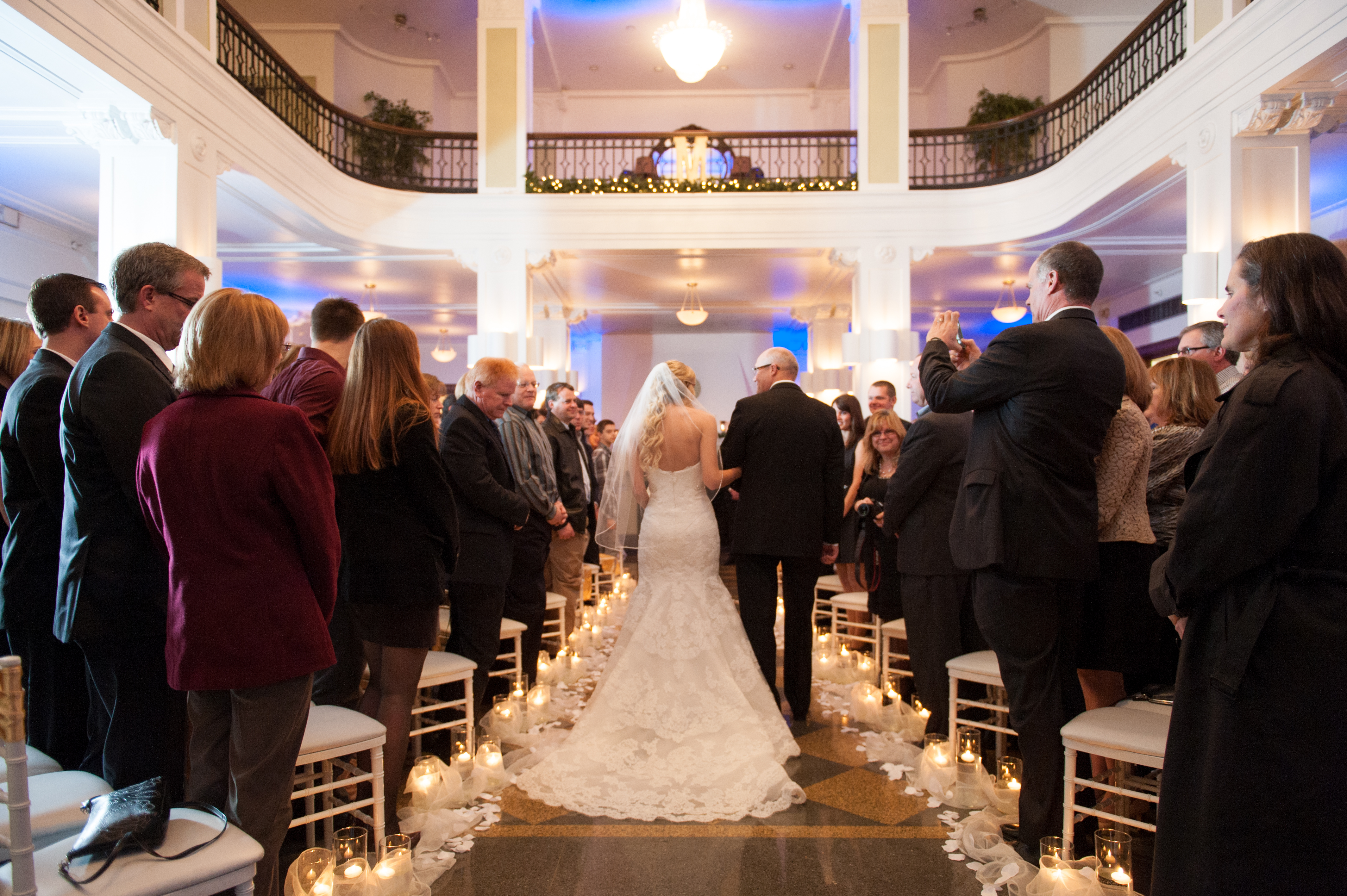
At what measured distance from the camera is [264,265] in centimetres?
1243

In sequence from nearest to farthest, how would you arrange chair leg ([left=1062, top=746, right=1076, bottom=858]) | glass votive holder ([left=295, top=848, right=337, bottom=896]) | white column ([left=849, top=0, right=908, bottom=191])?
glass votive holder ([left=295, top=848, right=337, bottom=896])
chair leg ([left=1062, top=746, right=1076, bottom=858])
white column ([left=849, top=0, right=908, bottom=191])

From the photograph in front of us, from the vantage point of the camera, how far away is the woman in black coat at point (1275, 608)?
1.59 metres

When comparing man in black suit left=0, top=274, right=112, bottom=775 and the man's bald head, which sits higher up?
the man's bald head

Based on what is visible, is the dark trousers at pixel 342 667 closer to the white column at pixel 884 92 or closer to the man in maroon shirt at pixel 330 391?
the man in maroon shirt at pixel 330 391

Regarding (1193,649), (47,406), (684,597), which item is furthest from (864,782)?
(47,406)

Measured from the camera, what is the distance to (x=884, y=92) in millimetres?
10523

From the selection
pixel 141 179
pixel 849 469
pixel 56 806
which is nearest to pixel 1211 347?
pixel 849 469

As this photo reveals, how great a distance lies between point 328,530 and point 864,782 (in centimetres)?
247

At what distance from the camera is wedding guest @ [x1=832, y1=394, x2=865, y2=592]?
5.47 metres

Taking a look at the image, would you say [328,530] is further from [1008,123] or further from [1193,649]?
[1008,123]

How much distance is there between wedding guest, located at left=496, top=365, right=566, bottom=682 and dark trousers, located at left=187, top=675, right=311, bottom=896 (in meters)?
2.23

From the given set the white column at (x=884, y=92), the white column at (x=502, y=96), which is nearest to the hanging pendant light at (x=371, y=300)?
the white column at (x=502, y=96)

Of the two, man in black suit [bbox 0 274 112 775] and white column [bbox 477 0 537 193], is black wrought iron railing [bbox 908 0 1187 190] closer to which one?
white column [bbox 477 0 537 193]

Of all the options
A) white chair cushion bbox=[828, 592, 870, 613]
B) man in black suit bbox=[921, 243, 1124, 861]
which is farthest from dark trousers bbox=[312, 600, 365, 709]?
white chair cushion bbox=[828, 592, 870, 613]
